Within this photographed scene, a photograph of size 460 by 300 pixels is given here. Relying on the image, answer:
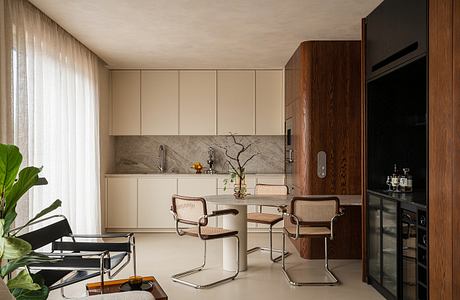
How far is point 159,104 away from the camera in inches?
292

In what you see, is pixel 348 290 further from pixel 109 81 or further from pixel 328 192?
→ pixel 109 81

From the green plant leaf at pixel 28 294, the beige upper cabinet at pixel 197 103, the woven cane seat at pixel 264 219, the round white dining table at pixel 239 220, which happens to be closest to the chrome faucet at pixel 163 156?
the beige upper cabinet at pixel 197 103

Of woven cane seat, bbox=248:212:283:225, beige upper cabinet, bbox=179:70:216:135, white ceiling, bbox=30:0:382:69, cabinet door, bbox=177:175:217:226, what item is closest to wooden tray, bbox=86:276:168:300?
woven cane seat, bbox=248:212:283:225

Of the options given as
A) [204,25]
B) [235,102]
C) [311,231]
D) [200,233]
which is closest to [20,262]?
[200,233]

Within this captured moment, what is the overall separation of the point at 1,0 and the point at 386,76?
322cm

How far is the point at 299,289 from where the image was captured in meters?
4.33

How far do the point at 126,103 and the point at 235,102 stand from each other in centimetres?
172

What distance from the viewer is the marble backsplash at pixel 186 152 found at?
25.6 ft

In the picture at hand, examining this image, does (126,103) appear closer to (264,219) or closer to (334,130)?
(264,219)

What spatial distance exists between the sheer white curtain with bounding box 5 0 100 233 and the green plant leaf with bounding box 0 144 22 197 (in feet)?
5.57

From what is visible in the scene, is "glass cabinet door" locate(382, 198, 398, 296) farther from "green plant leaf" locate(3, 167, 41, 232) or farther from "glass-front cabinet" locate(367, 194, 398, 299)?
"green plant leaf" locate(3, 167, 41, 232)

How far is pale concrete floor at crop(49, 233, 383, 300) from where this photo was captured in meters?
4.15

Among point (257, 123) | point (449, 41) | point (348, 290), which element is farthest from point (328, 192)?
point (449, 41)

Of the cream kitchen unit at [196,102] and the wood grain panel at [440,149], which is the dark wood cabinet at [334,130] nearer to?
the cream kitchen unit at [196,102]
